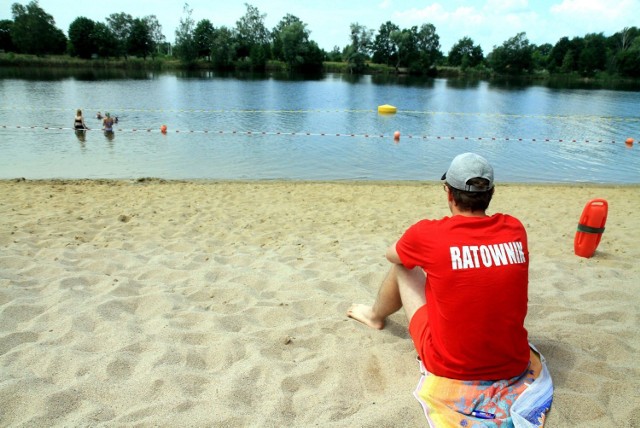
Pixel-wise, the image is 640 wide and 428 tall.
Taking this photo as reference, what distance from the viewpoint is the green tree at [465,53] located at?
350 ft

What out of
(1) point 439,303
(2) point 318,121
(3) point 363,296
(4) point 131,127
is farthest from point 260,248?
(2) point 318,121

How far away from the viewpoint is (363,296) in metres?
4.13

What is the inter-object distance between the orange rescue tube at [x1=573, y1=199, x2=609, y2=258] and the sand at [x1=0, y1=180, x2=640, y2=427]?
0.55ft

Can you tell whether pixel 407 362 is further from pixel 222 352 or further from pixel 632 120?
pixel 632 120

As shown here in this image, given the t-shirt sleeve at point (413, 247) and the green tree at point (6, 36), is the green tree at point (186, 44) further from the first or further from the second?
the t-shirt sleeve at point (413, 247)

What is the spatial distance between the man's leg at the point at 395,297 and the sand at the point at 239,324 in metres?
0.11

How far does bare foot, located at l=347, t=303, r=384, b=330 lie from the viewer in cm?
347

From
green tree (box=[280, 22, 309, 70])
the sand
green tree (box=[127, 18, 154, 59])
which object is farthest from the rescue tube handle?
green tree (box=[127, 18, 154, 59])

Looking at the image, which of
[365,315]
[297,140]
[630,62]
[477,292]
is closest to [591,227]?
Result: [365,315]

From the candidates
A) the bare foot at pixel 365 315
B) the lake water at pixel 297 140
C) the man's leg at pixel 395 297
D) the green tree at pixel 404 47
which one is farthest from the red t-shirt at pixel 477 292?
the green tree at pixel 404 47

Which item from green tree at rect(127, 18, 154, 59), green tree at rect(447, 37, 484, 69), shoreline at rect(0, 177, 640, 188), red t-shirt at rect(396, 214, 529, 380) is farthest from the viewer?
green tree at rect(447, 37, 484, 69)

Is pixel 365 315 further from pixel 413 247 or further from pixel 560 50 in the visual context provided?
pixel 560 50

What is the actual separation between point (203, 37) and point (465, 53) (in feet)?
203

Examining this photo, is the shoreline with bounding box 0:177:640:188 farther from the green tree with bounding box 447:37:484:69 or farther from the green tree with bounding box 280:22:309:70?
the green tree with bounding box 447:37:484:69
